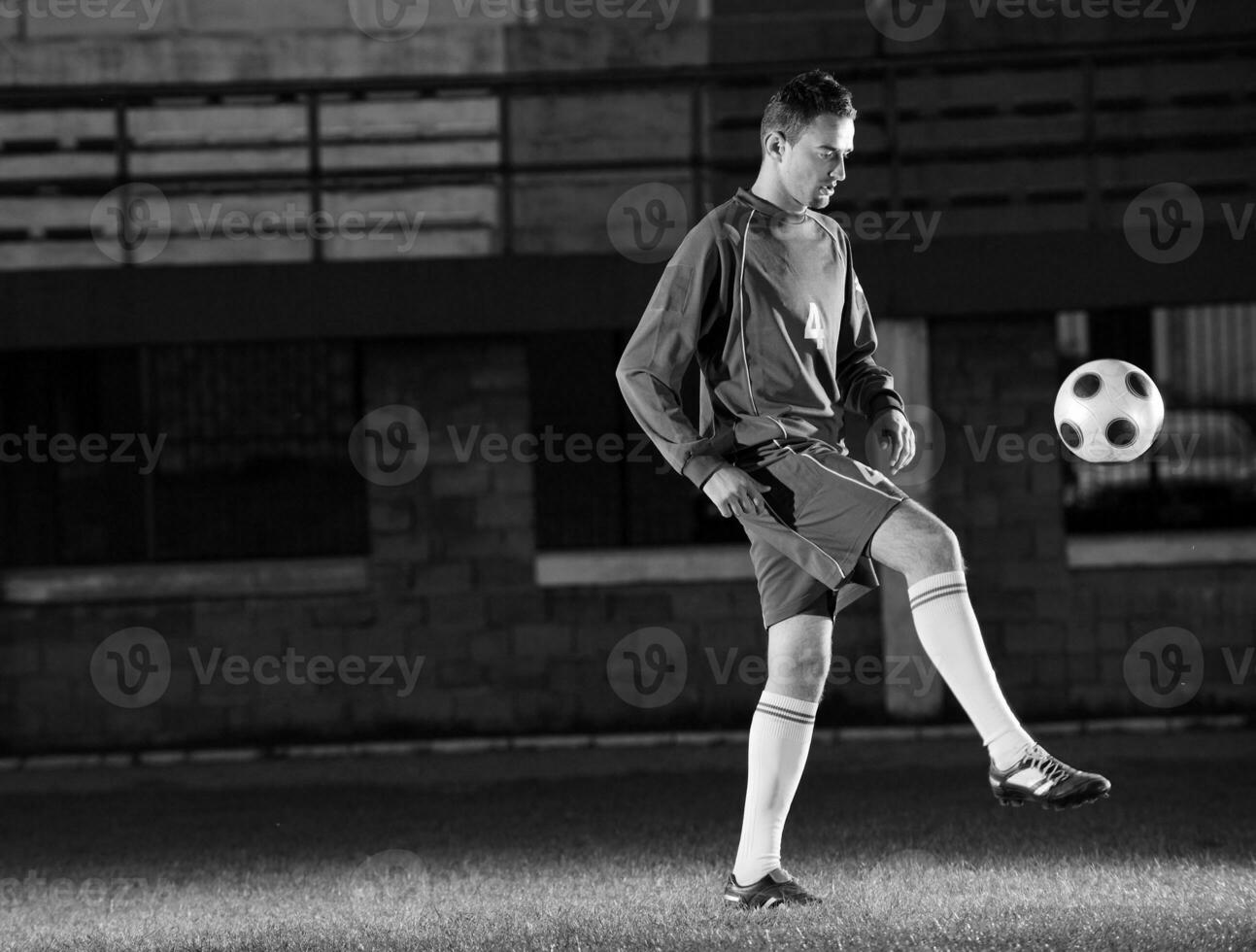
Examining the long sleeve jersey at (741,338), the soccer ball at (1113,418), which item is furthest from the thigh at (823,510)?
the soccer ball at (1113,418)

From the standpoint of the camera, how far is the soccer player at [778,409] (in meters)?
4.71

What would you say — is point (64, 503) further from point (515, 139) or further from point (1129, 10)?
point (1129, 10)

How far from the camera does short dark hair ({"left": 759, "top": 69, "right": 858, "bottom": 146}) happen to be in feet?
15.4

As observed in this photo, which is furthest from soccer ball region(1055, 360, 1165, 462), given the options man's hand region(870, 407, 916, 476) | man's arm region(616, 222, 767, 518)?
man's arm region(616, 222, 767, 518)

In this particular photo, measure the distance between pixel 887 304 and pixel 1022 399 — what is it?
1.39 meters

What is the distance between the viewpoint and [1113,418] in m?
5.56

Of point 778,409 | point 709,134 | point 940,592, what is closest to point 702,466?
point 778,409

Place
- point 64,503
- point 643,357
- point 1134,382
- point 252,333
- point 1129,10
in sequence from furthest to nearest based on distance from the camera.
→ 1. point 1129,10
2. point 64,503
3. point 252,333
4. point 1134,382
5. point 643,357

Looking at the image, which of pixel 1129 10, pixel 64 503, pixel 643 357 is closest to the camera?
pixel 643 357

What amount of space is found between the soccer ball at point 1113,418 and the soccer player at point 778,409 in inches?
35.6

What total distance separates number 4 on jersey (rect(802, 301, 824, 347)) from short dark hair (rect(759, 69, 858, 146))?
491 mm

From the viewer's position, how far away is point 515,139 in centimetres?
1385

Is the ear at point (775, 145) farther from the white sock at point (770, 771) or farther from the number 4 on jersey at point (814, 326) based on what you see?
the white sock at point (770, 771)

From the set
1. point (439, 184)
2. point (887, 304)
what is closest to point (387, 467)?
point (439, 184)
